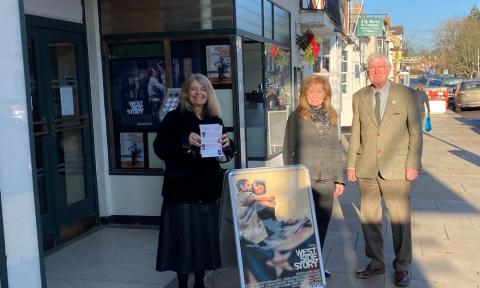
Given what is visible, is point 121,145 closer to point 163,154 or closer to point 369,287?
point 163,154

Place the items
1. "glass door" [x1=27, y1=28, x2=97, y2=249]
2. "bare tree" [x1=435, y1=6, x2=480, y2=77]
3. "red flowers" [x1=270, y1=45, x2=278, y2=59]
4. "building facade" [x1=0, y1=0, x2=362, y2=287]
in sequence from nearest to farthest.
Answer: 1. "glass door" [x1=27, y1=28, x2=97, y2=249]
2. "building facade" [x1=0, y1=0, x2=362, y2=287]
3. "red flowers" [x1=270, y1=45, x2=278, y2=59]
4. "bare tree" [x1=435, y1=6, x2=480, y2=77]

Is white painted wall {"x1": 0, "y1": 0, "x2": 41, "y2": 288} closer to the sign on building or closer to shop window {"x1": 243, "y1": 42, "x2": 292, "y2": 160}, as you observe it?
shop window {"x1": 243, "y1": 42, "x2": 292, "y2": 160}

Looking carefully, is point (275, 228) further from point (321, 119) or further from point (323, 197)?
point (321, 119)

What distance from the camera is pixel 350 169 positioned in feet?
15.3

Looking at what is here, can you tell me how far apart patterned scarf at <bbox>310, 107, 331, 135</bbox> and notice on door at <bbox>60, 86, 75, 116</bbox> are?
9.16 ft

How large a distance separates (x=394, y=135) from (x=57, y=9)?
3633 mm

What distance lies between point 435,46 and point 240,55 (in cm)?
7171

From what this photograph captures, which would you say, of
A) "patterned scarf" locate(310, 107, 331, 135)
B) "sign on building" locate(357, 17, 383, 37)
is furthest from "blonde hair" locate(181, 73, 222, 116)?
"sign on building" locate(357, 17, 383, 37)

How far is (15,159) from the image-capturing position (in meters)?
3.06

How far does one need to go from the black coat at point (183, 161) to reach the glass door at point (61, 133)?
1927mm

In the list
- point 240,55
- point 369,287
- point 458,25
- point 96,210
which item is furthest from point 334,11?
point 458,25

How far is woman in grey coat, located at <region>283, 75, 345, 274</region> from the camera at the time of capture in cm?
435

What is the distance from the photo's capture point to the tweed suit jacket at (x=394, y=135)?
4387 millimetres

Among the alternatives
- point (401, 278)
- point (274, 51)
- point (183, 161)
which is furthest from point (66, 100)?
point (274, 51)
